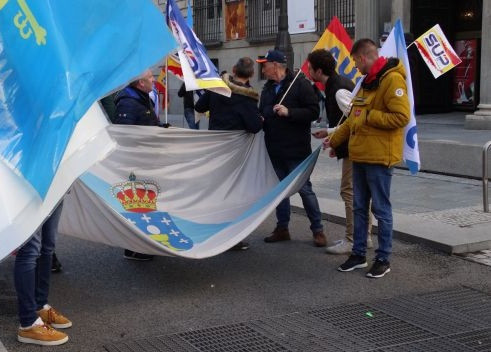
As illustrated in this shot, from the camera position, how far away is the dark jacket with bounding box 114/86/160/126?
21.9ft

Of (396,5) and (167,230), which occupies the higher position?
(396,5)

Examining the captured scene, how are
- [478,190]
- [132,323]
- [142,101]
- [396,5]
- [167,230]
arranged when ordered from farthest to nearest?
[396,5] → [478,190] → [142,101] → [167,230] → [132,323]

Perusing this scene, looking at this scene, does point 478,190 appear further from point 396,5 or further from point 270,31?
point 270,31

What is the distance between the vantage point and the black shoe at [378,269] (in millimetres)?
6141

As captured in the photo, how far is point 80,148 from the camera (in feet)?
14.0

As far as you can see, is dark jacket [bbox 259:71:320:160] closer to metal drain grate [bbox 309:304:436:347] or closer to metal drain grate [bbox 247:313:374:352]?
metal drain grate [bbox 309:304:436:347]

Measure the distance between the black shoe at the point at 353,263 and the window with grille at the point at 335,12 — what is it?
57.6 feet

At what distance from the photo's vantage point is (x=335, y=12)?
78.2 feet

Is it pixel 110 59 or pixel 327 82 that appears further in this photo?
pixel 327 82

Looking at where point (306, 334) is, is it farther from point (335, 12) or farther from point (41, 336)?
point (335, 12)

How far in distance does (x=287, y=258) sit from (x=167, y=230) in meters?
1.31

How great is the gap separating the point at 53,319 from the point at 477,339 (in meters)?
2.77

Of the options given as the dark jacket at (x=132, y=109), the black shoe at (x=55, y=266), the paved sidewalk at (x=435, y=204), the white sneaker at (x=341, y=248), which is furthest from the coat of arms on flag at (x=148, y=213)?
the paved sidewalk at (x=435, y=204)

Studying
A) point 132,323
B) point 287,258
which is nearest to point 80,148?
point 132,323
